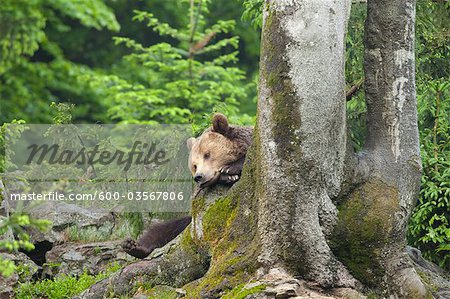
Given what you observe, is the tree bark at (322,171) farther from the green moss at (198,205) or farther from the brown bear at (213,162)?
the brown bear at (213,162)

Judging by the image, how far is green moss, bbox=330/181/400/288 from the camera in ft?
22.1

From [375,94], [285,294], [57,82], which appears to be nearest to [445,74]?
[375,94]

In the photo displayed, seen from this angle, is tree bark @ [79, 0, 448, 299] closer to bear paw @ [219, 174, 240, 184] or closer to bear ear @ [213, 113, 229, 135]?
bear paw @ [219, 174, 240, 184]

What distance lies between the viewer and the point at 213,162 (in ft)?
26.5

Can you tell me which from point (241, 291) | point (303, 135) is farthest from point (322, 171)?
point (241, 291)

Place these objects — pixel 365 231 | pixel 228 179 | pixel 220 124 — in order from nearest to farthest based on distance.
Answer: pixel 365 231, pixel 228 179, pixel 220 124

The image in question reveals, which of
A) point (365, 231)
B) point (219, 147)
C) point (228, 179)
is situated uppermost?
point (219, 147)

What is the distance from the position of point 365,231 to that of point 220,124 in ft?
6.85

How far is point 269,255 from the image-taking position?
6.70 m

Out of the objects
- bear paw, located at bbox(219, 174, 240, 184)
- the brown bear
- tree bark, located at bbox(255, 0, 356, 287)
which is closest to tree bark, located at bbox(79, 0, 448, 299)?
tree bark, located at bbox(255, 0, 356, 287)

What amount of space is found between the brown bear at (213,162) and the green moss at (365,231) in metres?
1.31

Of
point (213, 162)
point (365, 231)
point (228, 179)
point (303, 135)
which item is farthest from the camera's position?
point (213, 162)

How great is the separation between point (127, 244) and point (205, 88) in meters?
10.7

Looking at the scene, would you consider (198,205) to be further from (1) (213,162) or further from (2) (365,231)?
(2) (365,231)
